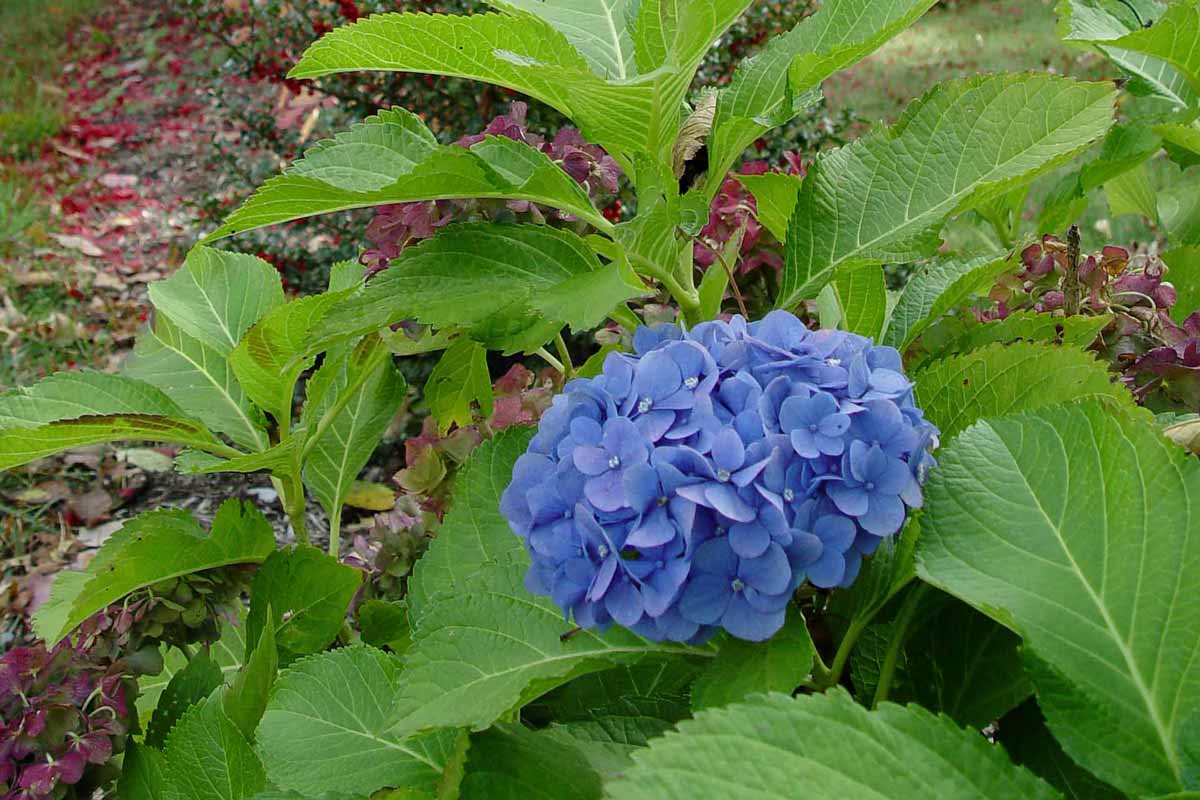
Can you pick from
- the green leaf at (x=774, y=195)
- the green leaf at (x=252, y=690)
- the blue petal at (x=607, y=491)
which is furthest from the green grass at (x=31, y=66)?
the blue petal at (x=607, y=491)

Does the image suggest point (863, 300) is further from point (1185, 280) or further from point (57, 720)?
point (57, 720)

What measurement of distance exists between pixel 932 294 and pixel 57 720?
1116mm

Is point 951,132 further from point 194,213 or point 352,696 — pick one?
point 194,213

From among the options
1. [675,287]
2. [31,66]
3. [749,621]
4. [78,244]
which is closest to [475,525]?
[675,287]

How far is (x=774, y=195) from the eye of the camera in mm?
1209

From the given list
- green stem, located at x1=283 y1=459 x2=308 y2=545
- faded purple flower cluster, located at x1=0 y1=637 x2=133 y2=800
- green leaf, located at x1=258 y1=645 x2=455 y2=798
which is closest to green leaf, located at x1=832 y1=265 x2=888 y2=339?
green leaf, located at x1=258 y1=645 x2=455 y2=798

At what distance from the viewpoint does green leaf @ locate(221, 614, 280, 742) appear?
114cm

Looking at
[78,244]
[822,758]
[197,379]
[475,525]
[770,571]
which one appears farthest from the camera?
[78,244]

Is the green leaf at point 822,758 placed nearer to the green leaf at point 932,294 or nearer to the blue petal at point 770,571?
the blue petal at point 770,571

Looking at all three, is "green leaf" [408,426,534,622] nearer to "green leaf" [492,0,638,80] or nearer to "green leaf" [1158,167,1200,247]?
"green leaf" [492,0,638,80]

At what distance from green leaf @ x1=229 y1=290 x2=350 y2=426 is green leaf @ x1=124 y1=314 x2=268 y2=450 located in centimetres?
8

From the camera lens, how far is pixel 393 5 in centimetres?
293

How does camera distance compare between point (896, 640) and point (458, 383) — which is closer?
point (896, 640)

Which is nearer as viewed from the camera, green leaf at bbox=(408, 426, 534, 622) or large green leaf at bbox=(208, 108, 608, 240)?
large green leaf at bbox=(208, 108, 608, 240)
